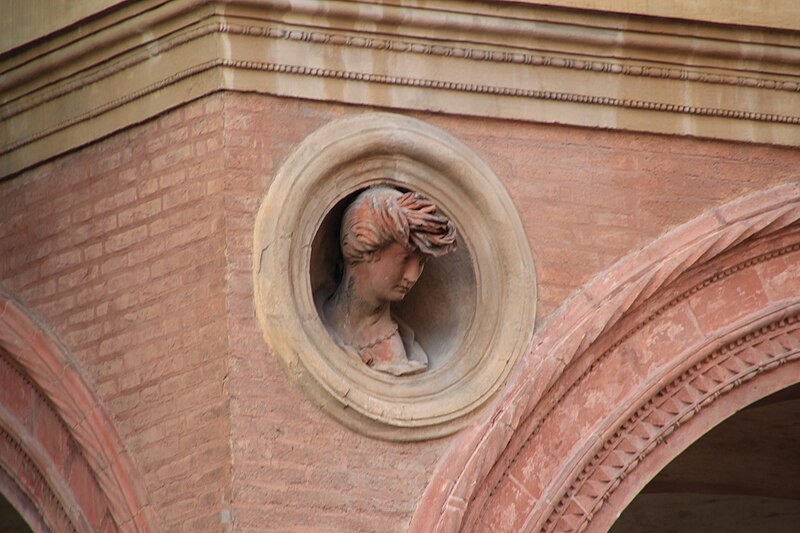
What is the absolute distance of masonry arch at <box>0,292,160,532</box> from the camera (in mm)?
9945

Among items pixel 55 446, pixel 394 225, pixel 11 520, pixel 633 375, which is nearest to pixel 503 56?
pixel 394 225

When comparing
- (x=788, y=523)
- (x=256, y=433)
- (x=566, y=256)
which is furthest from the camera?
(x=788, y=523)

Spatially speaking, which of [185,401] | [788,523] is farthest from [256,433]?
[788,523]

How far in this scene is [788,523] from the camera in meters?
13.0

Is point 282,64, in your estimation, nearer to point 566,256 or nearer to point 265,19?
point 265,19

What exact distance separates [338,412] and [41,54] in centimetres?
192

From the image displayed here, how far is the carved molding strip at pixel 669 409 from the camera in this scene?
1016 centimetres

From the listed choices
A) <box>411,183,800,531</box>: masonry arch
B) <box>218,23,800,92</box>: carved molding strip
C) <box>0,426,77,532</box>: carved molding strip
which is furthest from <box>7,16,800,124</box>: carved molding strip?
<box>0,426,77,532</box>: carved molding strip

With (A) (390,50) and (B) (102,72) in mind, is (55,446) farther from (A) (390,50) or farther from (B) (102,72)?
(A) (390,50)

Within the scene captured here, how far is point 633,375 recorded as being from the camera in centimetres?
1034

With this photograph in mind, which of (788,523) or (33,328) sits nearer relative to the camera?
(33,328)

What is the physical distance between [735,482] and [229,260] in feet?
11.7

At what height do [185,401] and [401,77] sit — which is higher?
[401,77]

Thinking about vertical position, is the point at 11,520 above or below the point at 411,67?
below
